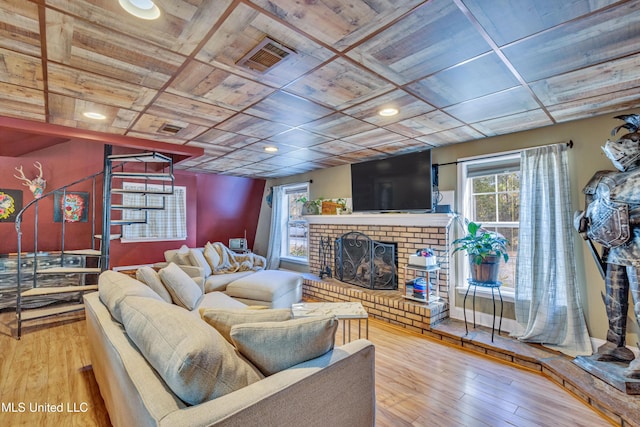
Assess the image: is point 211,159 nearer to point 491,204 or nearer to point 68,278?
point 68,278

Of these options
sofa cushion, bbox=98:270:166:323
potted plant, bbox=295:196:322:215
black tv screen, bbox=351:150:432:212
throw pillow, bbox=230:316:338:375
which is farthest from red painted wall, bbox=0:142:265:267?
throw pillow, bbox=230:316:338:375

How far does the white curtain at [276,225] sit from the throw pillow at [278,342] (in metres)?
5.00

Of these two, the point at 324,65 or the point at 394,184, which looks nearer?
the point at 324,65

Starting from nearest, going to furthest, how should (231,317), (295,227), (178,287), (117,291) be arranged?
1. (231,317)
2. (117,291)
3. (178,287)
4. (295,227)

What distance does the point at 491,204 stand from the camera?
3498 mm

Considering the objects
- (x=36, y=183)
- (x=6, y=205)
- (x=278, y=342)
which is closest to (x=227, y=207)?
(x=36, y=183)

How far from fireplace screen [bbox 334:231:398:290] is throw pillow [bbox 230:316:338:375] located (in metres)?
2.94

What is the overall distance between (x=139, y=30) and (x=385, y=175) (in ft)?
10.6

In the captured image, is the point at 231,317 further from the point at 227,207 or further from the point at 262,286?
the point at 227,207

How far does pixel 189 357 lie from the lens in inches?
40.1

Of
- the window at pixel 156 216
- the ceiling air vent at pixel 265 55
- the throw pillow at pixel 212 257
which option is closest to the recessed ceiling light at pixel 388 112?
the ceiling air vent at pixel 265 55

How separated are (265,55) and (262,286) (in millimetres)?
2857

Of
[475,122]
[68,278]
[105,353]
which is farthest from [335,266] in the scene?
[68,278]

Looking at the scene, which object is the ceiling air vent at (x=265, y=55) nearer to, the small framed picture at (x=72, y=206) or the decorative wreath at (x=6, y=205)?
the small framed picture at (x=72, y=206)
